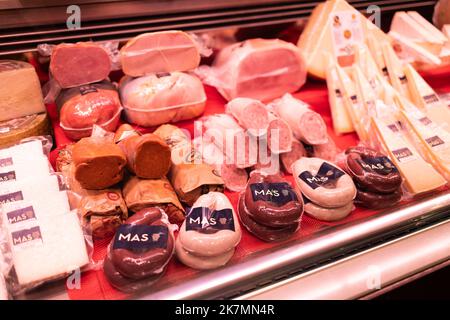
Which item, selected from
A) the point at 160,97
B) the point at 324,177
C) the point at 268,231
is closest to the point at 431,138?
the point at 324,177

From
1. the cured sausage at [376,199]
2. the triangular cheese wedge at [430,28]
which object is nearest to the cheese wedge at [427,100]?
the triangular cheese wedge at [430,28]

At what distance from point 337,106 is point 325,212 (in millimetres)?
783

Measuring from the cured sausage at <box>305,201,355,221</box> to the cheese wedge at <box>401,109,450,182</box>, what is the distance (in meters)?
0.51

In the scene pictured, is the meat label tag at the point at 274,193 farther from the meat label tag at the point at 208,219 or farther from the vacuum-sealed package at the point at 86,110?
the vacuum-sealed package at the point at 86,110

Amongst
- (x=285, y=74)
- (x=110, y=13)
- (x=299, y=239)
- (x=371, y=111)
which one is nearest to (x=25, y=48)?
(x=110, y=13)

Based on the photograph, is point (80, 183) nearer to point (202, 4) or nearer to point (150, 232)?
point (150, 232)

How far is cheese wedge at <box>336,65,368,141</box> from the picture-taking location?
1938 mm

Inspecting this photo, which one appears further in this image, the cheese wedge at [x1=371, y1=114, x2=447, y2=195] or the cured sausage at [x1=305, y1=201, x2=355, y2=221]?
the cheese wedge at [x1=371, y1=114, x2=447, y2=195]

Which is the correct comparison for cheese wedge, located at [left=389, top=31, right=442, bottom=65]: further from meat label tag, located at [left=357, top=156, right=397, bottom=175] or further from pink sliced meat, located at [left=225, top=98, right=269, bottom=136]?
pink sliced meat, located at [left=225, top=98, right=269, bottom=136]

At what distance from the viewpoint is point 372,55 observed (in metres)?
2.26

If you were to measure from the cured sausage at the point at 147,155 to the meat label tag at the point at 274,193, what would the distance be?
0.32 metres

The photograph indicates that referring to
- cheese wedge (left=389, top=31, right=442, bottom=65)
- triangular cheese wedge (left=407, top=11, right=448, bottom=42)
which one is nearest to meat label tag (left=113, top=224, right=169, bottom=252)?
cheese wedge (left=389, top=31, right=442, bottom=65)

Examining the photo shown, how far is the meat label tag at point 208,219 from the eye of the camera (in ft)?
4.09
